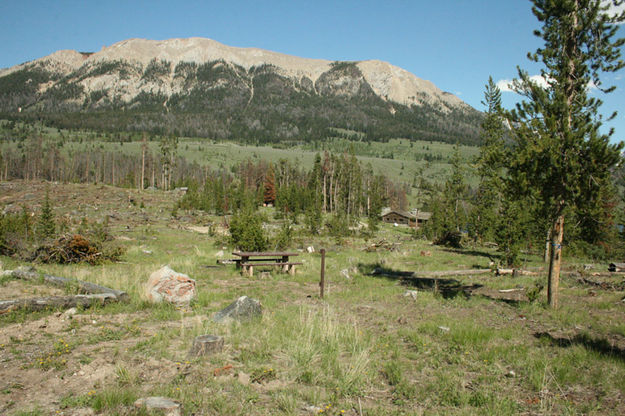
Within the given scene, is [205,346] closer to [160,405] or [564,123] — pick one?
[160,405]

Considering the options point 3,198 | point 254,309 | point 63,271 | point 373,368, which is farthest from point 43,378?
point 3,198

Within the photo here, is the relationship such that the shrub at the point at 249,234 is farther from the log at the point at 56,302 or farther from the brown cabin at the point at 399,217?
the brown cabin at the point at 399,217

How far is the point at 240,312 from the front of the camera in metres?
8.13

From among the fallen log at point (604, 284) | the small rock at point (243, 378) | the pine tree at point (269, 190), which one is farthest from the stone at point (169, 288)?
the pine tree at point (269, 190)

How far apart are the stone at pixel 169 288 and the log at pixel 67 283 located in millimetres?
712

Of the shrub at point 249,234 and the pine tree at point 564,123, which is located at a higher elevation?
the pine tree at point 564,123

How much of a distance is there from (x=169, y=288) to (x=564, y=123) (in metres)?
11.2

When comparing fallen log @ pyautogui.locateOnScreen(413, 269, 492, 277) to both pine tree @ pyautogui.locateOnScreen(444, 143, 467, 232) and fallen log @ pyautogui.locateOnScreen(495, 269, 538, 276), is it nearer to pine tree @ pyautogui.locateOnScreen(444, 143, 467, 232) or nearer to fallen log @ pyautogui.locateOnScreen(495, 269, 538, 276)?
fallen log @ pyautogui.locateOnScreen(495, 269, 538, 276)

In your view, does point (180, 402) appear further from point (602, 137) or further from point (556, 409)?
point (602, 137)

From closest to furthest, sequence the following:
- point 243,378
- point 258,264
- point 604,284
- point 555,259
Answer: point 243,378 → point 555,259 → point 604,284 → point 258,264

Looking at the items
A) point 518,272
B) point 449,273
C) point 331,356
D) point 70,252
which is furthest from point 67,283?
point 518,272

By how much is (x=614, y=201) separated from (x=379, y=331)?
32.7 metres

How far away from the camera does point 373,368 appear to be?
5.91 m

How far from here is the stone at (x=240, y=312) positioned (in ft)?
26.3
